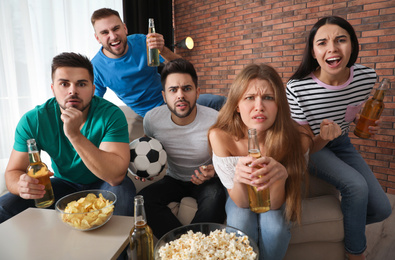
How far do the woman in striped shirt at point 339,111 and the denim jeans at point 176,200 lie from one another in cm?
56

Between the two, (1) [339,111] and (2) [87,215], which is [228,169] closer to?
(2) [87,215]

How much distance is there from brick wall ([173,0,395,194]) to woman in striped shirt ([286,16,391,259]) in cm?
143

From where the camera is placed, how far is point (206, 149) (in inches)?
65.1

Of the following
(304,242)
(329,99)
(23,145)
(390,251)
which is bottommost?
(390,251)

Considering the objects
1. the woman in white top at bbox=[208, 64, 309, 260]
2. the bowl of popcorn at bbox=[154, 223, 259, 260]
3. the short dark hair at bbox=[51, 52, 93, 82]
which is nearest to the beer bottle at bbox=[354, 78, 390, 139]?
the woman in white top at bbox=[208, 64, 309, 260]

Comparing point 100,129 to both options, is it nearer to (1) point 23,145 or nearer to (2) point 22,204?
(1) point 23,145

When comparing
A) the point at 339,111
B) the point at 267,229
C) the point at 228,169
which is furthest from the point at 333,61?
the point at 267,229

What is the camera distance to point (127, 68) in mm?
2277

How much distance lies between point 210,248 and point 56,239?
518 millimetres

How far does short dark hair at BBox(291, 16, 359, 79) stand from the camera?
150cm

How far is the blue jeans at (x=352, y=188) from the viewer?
1.36m

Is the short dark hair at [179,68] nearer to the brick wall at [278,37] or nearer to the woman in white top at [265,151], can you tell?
the woman in white top at [265,151]

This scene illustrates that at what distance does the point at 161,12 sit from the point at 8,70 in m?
2.57

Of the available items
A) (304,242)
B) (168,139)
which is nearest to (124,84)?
(168,139)
